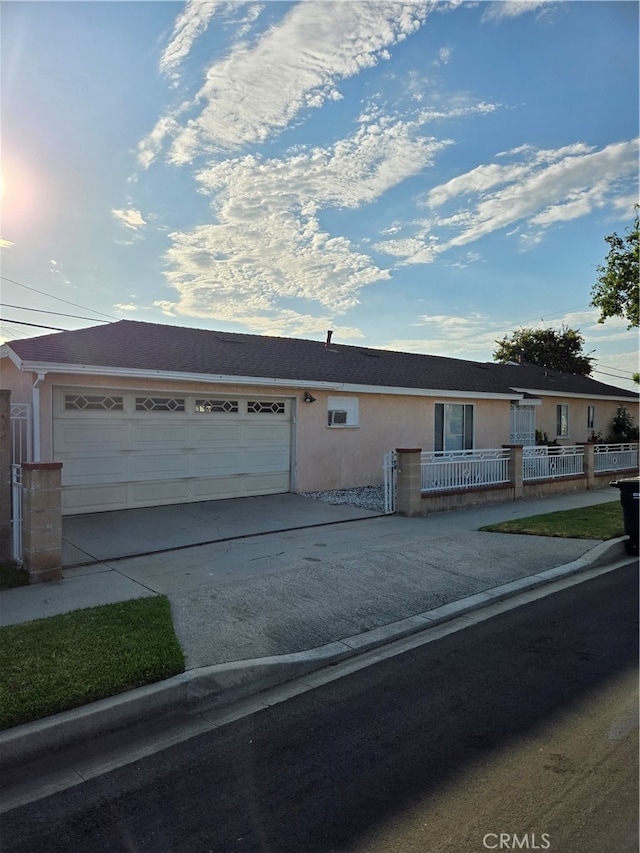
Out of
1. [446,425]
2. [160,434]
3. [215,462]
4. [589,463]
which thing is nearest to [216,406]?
[215,462]

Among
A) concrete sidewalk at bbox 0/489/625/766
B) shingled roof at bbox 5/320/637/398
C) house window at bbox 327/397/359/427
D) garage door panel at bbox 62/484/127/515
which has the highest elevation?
shingled roof at bbox 5/320/637/398

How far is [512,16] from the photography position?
8.23 meters

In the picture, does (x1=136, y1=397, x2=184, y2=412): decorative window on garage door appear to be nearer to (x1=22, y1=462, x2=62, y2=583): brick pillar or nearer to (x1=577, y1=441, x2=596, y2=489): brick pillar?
(x1=22, y1=462, x2=62, y2=583): brick pillar

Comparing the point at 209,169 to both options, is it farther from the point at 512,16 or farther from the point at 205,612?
the point at 205,612

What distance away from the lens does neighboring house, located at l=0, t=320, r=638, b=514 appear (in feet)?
33.8

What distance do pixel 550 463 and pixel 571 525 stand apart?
18.7 feet

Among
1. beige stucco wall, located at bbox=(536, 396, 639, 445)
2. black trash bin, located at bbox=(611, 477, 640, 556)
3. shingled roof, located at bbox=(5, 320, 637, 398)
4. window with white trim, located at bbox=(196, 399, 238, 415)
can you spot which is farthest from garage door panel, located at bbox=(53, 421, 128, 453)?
beige stucco wall, located at bbox=(536, 396, 639, 445)

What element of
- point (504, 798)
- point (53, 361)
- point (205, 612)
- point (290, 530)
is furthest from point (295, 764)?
point (53, 361)

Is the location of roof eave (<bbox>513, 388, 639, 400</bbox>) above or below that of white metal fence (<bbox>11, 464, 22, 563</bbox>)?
above

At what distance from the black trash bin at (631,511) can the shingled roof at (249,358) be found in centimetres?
687

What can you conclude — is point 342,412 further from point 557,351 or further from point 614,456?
point 557,351

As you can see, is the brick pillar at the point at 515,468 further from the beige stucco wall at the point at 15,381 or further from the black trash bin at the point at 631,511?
the beige stucco wall at the point at 15,381

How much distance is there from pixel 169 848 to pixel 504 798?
68.1 inches

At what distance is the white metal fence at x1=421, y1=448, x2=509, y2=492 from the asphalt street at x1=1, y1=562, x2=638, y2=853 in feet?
25.4
